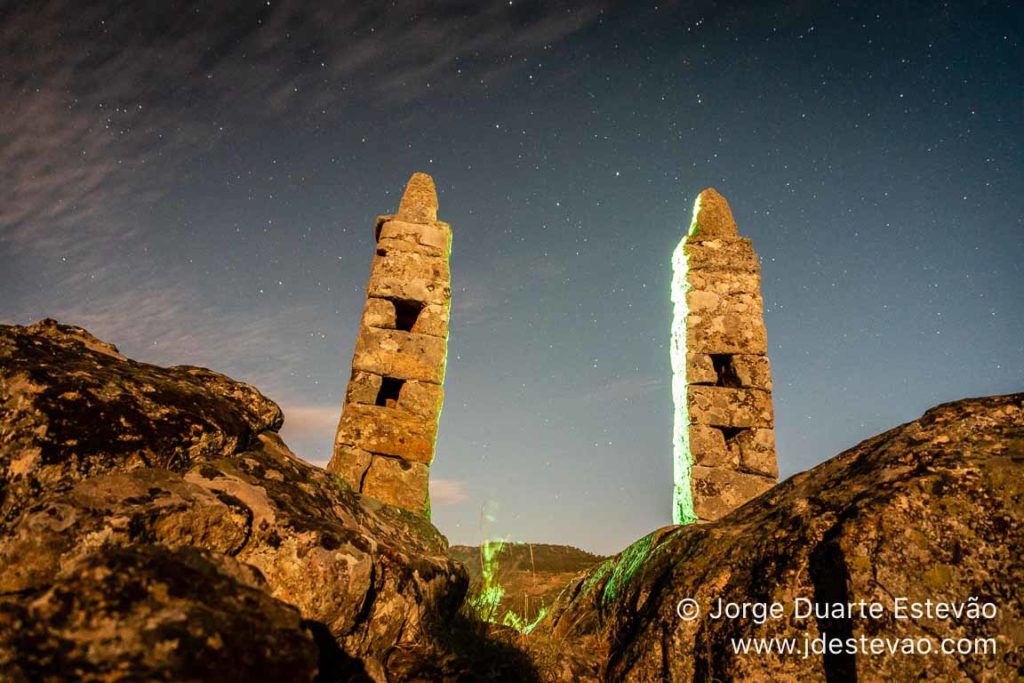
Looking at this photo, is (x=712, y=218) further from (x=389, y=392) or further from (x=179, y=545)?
(x=179, y=545)

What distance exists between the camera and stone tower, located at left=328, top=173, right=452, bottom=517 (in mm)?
6137

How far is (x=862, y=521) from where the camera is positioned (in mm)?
2059

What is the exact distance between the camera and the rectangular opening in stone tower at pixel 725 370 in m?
7.01

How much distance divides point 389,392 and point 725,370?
418 centimetres

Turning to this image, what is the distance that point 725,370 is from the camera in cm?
716

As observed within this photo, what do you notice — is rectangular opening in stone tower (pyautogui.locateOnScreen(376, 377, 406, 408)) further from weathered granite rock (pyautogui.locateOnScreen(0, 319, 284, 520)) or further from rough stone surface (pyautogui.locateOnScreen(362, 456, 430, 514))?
weathered granite rock (pyautogui.locateOnScreen(0, 319, 284, 520))

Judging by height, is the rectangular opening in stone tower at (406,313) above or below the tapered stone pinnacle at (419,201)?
below

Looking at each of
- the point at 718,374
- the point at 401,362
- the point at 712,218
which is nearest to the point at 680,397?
the point at 718,374

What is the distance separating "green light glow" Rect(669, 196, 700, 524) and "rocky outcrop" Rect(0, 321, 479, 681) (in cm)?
414

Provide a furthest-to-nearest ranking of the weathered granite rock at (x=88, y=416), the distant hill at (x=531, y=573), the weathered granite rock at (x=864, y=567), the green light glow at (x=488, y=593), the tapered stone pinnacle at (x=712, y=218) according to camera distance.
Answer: the tapered stone pinnacle at (x=712, y=218) < the distant hill at (x=531, y=573) < the green light glow at (x=488, y=593) < the weathered granite rock at (x=88, y=416) < the weathered granite rock at (x=864, y=567)

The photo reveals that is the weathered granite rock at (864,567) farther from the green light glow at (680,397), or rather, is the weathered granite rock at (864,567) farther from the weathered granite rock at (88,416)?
the green light glow at (680,397)

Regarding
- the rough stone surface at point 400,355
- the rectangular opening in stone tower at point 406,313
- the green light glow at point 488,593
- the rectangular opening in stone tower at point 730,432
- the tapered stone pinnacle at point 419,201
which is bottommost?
the green light glow at point 488,593

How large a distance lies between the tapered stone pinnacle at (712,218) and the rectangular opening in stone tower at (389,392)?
4.39 m

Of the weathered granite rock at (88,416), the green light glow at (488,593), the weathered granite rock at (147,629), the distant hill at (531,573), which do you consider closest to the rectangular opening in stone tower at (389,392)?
the distant hill at (531,573)
